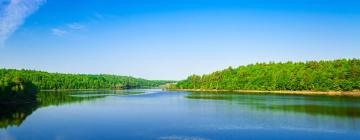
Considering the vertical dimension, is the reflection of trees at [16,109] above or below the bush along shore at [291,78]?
below

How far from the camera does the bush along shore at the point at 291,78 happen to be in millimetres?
114250

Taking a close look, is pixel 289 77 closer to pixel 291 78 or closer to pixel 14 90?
pixel 291 78

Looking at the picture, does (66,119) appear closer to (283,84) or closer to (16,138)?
(16,138)

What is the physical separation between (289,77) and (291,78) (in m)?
1.35

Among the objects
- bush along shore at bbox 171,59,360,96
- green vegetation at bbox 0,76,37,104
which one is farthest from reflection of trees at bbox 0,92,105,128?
bush along shore at bbox 171,59,360,96

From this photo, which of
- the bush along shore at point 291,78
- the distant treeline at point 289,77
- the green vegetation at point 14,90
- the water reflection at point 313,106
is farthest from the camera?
the distant treeline at point 289,77

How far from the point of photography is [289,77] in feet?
449

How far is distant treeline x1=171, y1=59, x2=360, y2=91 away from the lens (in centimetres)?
11531

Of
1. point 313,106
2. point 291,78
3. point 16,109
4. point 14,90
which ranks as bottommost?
point 16,109

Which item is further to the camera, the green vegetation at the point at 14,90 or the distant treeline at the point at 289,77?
the distant treeline at the point at 289,77

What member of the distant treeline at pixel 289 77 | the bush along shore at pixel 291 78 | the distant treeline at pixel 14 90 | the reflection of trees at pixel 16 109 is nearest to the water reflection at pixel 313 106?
the bush along shore at pixel 291 78

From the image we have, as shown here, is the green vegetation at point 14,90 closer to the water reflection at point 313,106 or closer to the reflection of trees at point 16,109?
the reflection of trees at point 16,109

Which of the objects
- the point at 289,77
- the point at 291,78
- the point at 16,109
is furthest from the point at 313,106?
the point at 289,77

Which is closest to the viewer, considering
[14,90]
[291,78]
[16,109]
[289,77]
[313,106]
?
[313,106]
